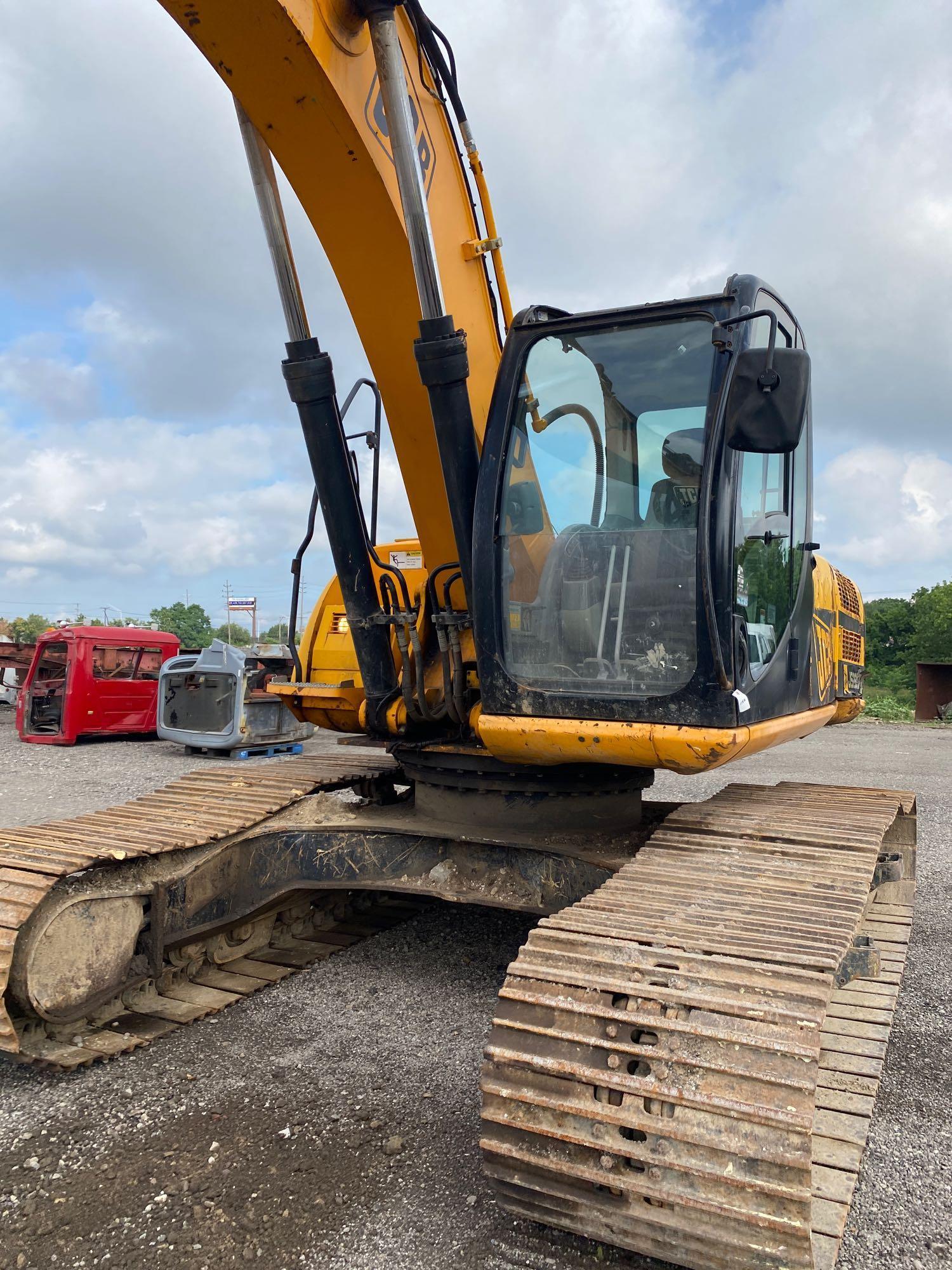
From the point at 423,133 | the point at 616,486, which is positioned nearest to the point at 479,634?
the point at 616,486

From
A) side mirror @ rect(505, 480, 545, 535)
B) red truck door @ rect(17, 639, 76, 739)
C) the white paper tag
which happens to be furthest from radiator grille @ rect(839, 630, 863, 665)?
red truck door @ rect(17, 639, 76, 739)

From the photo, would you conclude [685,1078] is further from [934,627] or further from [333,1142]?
[934,627]

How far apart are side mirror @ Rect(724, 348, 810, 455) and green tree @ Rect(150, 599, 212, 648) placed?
1532 inches

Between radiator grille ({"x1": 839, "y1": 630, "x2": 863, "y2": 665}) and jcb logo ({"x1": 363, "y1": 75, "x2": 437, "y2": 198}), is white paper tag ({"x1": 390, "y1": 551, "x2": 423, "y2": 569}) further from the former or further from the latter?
radiator grille ({"x1": 839, "y1": 630, "x2": 863, "y2": 665})

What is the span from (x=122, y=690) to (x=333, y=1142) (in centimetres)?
1203

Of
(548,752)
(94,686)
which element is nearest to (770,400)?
(548,752)

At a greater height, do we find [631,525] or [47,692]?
[631,525]

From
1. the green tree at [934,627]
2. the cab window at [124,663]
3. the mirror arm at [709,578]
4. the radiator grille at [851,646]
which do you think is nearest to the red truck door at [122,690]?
the cab window at [124,663]

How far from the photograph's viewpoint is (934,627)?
85.6ft

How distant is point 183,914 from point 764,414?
289 cm

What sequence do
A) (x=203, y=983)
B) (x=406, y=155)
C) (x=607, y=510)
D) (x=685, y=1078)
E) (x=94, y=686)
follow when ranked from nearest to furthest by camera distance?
1. (x=685, y=1078)
2. (x=406, y=155)
3. (x=607, y=510)
4. (x=203, y=983)
5. (x=94, y=686)

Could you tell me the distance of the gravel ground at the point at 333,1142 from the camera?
234cm

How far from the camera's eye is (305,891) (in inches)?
175

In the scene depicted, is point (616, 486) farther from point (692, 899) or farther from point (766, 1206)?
point (766, 1206)
